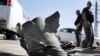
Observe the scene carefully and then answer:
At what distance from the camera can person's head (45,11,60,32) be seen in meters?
4.91

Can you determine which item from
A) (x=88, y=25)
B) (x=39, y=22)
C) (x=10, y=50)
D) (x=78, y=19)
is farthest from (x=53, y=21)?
(x=78, y=19)

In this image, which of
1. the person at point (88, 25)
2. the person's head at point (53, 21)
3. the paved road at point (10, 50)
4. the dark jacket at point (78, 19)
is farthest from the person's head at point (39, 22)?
the dark jacket at point (78, 19)

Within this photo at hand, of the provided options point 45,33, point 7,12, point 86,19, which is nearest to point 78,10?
point 86,19

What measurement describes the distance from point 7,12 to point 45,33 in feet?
25.9

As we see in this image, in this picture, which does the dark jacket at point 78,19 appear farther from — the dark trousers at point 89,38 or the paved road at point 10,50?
the paved road at point 10,50

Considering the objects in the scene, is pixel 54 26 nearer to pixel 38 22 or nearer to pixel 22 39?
pixel 38 22

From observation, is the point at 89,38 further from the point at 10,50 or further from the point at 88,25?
the point at 10,50

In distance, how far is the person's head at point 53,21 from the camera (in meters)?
4.91

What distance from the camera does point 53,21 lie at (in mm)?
5027

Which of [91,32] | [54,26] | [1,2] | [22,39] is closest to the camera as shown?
[22,39]

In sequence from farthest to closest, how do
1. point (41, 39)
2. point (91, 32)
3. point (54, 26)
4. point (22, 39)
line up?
point (91, 32), point (54, 26), point (41, 39), point (22, 39)

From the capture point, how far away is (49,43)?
429cm

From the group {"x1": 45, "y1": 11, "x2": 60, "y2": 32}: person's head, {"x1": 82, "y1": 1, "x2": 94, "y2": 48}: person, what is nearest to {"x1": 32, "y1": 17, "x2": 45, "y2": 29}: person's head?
{"x1": 45, "y1": 11, "x2": 60, "y2": 32}: person's head

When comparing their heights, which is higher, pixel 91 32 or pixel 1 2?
pixel 1 2
